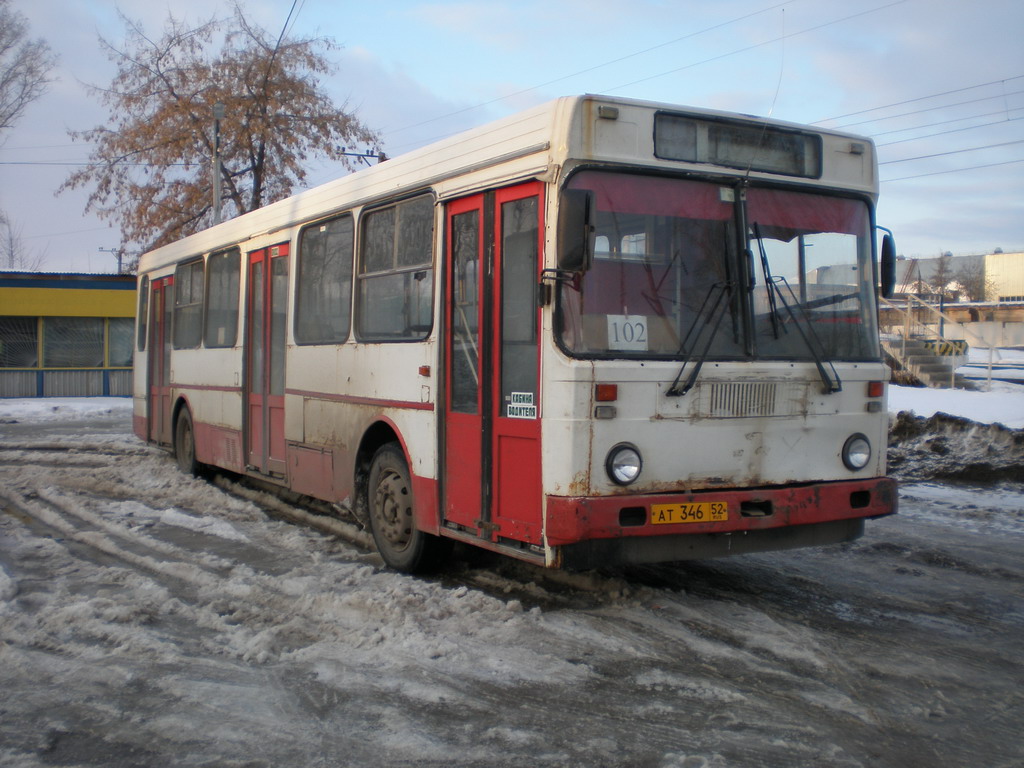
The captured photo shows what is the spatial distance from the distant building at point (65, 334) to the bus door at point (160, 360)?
691 inches

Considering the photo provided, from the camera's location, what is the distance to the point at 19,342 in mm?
29906

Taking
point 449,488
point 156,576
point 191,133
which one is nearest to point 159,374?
point 156,576

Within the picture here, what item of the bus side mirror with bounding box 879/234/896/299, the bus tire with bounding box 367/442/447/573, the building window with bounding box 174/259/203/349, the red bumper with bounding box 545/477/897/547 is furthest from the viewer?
the building window with bounding box 174/259/203/349

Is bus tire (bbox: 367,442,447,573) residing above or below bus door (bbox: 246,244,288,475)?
below

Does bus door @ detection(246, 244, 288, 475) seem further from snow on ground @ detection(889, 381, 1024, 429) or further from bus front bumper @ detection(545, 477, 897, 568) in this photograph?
snow on ground @ detection(889, 381, 1024, 429)

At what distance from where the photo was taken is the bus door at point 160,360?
44.2 ft

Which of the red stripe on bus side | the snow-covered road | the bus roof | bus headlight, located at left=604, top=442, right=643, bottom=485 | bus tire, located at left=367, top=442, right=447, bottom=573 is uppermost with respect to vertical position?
the bus roof

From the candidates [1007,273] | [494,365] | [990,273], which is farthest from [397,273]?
[1007,273]

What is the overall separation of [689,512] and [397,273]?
295 centimetres

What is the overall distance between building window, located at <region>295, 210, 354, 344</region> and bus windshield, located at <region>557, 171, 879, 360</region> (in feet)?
10.2

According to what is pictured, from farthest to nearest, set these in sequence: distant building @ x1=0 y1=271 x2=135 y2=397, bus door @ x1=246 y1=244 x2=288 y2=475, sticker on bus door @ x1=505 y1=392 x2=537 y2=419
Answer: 1. distant building @ x1=0 y1=271 x2=135 y2=397
2. bus door @ x1=246 y1=244 x2=288 y2=475
3. sticker on bus door @ x1=505 y1=392 x2=537 y2=419

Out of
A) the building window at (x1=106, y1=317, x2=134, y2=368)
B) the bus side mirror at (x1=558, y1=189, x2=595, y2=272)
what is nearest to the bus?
the bus side mirror at (x1=558, y1=189, x2=595, y2=272)

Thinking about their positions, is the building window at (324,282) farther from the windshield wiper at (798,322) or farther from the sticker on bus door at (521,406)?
the windshield wiper at (798,322)

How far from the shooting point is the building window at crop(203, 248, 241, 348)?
35.7ft
